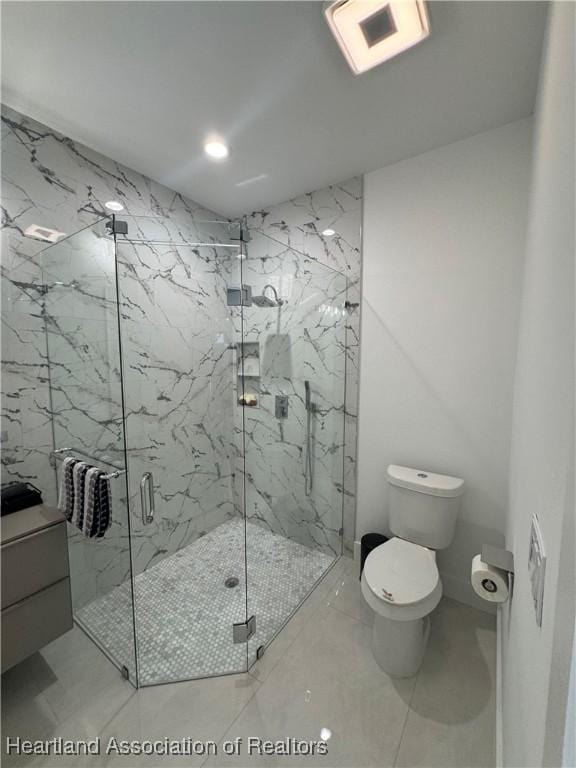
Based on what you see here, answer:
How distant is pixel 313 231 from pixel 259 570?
2.45 m

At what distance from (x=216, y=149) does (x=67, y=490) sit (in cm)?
204

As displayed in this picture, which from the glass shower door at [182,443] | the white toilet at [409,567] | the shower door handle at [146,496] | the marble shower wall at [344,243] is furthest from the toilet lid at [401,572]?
the shower door handle at [146,496]

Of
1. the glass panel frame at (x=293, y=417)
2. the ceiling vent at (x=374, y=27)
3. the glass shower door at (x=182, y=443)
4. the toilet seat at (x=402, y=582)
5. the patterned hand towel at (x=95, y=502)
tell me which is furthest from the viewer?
the glass panel frame at (x=293, y=417)

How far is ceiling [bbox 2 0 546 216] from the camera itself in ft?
3.63

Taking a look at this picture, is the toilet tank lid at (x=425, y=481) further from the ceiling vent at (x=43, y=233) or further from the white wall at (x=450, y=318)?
the ceiling vent at (x=43, y=233)

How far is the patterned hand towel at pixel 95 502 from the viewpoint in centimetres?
146

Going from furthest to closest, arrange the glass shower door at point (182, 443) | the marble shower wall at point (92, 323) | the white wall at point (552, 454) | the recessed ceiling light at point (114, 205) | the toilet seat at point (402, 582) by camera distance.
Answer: the recessed ceiling light at point (114, 205) < the glass shower door at point (182, 443) < the marble shower wall at point (92, 323) < the toilet seat at point (402, 582) < the white wall at point (552, 454)

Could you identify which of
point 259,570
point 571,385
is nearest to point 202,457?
point 259,570

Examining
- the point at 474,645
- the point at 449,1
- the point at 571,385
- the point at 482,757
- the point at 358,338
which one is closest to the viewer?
the point at 571,385

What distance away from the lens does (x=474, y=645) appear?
1.61 metres

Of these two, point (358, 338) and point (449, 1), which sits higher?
point (449, 1)

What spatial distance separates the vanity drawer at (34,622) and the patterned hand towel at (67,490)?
314 mm

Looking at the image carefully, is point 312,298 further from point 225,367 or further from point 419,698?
point 419,698

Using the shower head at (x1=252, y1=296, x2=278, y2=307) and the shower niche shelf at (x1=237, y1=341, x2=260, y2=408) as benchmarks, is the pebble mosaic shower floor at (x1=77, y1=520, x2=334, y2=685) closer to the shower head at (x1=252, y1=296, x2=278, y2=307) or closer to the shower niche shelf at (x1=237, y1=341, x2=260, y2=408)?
the shower niche shelf at (x1=237, y1=341, x2=260, y2=408)
